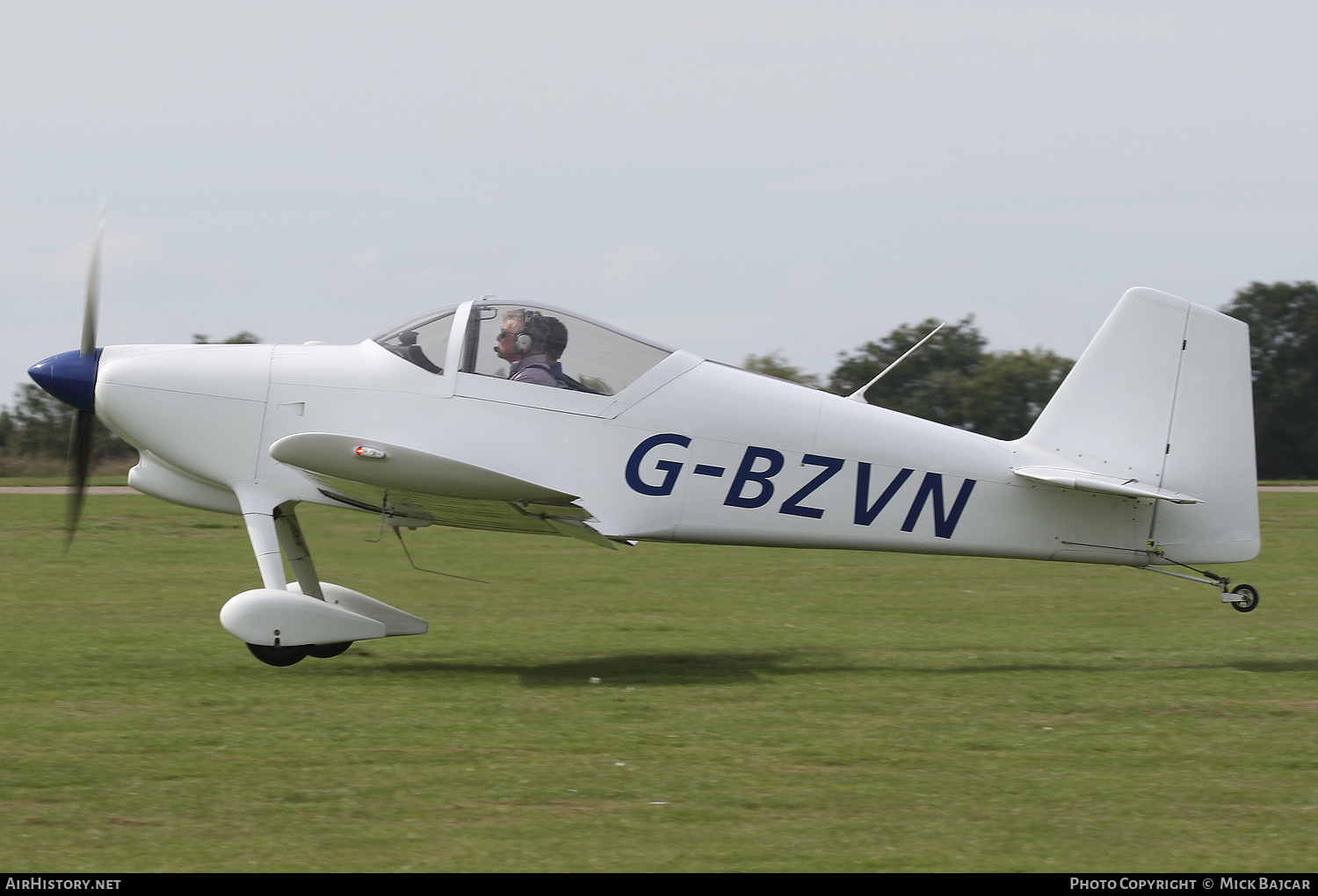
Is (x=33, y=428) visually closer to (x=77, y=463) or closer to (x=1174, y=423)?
(x=77, y=463)

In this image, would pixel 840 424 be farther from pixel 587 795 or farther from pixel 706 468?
pixel 587 795

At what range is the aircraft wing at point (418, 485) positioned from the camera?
6.91m

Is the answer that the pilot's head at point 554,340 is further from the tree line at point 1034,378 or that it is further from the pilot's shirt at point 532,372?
the tree line at point 1034,378

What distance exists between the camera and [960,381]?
34.4 meters

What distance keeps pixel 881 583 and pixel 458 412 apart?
6548 millimetres

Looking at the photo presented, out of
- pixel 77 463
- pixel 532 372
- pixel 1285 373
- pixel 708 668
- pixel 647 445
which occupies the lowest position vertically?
pixel 708 668

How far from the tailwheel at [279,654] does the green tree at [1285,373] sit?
3337 centimetres

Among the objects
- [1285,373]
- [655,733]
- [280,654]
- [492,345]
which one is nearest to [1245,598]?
[655,733]

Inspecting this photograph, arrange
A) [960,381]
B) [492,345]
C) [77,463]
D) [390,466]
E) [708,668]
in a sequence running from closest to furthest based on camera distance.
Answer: [390,466], [492,345], [708,668], [77,463], [960,381]

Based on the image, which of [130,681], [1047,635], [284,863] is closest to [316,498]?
[130,681]

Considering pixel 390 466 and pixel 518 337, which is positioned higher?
pixel 518 337

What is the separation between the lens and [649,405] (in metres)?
7.68

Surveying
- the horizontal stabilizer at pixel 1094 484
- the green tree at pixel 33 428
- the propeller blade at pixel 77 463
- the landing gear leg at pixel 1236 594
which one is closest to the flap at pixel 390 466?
the propeller blade at pixel 77 463

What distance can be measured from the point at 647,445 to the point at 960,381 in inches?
1110
